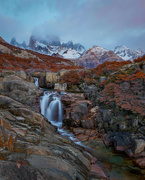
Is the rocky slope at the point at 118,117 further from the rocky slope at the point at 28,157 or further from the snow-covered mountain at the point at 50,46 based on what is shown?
the snow-covered mountain at the point at 50,46

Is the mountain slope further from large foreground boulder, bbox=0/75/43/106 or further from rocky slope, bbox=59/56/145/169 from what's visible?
rocky slope, bbox=59/56/145/169

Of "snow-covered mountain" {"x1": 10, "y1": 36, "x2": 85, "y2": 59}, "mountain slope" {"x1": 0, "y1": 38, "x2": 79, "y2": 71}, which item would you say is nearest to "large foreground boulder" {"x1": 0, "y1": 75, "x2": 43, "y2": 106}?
"mountain slope" {"x1": 0, "y1": 38, "x2": 79, "y2": 71}

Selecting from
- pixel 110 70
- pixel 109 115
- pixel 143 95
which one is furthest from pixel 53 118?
pixel 110 70

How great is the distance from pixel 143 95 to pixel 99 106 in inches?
208

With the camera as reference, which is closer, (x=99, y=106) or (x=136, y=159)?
(x=136, y=159)

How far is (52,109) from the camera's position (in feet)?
49.9

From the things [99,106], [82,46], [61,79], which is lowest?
[99,106]

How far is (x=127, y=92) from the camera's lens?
11.8 meters

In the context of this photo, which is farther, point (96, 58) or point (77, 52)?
point (77, 52)

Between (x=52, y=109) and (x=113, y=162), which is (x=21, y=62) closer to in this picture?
(x=52, y=109)

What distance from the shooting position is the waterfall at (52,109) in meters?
14.8

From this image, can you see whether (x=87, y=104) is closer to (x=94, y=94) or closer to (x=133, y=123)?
(x=94, y=94)

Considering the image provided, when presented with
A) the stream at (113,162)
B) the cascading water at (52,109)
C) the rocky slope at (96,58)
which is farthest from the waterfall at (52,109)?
the rocky slope at (96,58)

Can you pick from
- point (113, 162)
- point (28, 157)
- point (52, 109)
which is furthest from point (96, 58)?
point (28, 157)
